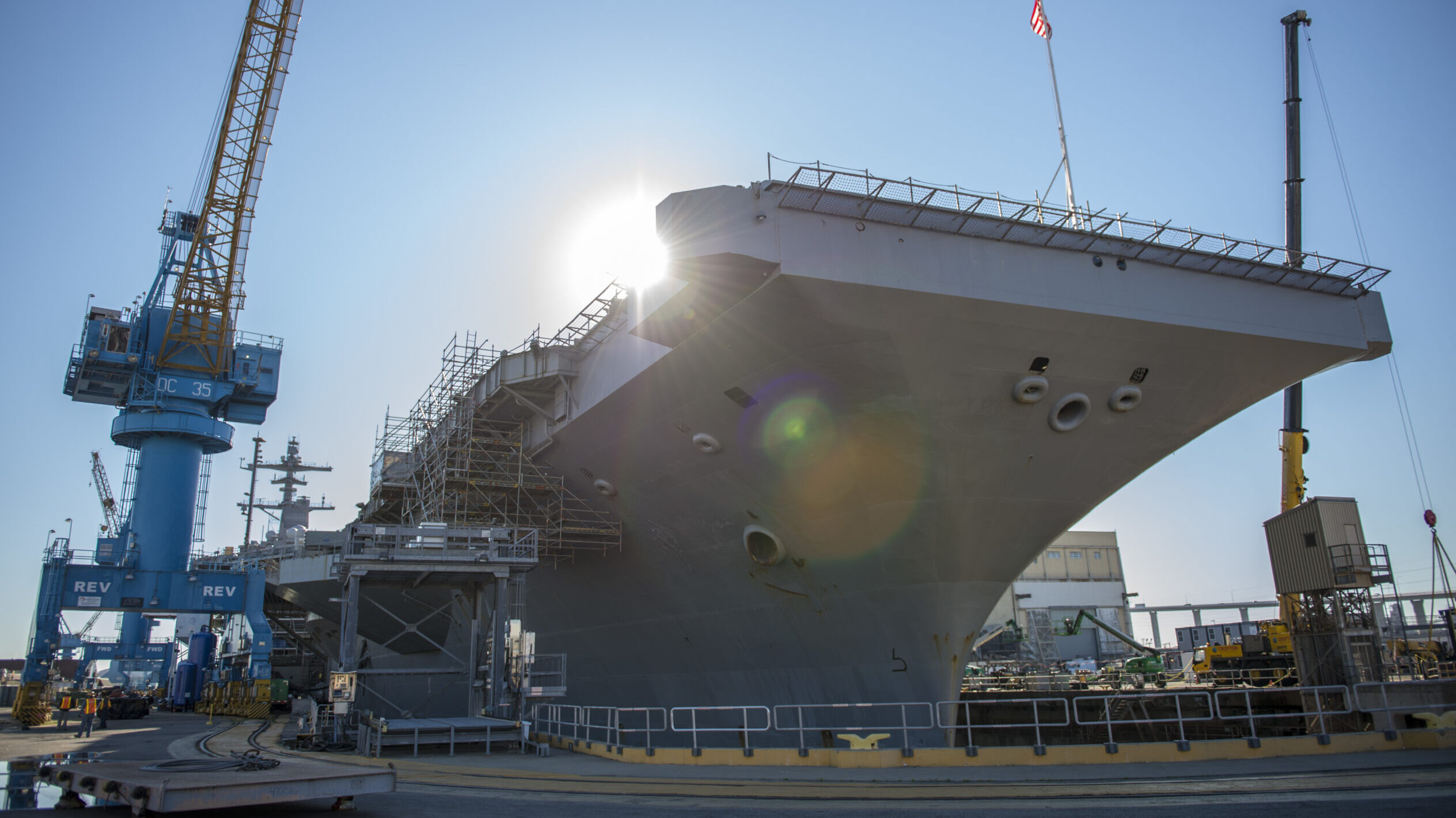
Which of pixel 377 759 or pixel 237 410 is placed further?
pixel 237 410

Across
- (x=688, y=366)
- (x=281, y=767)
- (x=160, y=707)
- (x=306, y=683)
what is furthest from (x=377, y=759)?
(x=306, y=683)

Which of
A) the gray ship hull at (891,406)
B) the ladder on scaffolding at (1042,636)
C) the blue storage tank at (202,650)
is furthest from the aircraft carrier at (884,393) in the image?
the blue storage tank at (202,650)

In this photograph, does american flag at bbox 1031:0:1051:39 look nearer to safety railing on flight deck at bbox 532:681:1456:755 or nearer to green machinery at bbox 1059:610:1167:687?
safety railing on flight deck at bbox 532:681:1456:755

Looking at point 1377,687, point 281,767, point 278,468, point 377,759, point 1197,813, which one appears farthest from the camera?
point 278,468

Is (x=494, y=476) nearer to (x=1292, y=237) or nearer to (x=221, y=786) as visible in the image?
(x=221, y=786)

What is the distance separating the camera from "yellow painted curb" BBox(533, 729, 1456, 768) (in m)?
9.66

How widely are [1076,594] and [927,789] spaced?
47.8 metres

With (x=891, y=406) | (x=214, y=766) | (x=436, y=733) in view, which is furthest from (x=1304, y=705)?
(x=214, y=766)

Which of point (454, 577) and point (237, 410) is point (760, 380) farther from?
point (237, 410)

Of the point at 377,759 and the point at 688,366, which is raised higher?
the point at 688,366

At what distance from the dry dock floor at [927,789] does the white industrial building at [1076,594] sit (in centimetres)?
3811

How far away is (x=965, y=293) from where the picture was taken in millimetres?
11477

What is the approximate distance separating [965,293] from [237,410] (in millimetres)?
32222

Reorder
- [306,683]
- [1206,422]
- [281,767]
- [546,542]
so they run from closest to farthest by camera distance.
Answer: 1. [281,767]
2. [1206,422]
3. [546,542]
4. [306,683]
